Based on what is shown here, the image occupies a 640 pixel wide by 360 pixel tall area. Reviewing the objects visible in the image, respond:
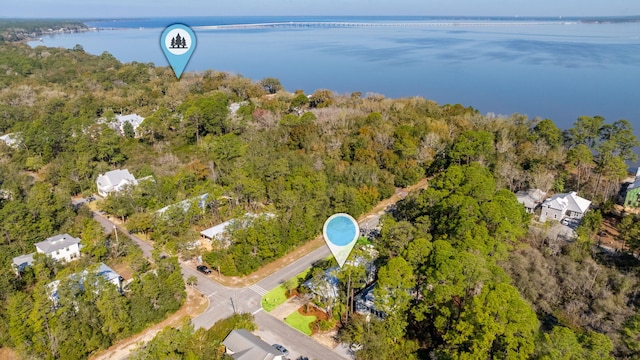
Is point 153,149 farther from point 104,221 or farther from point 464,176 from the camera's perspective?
point 464,176

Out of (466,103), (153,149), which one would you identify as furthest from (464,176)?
(466,103)

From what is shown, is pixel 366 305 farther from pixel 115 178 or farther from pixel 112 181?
pixel 115 178

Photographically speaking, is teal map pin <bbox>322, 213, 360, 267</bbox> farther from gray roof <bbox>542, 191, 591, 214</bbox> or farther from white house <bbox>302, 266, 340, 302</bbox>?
gray roof <bbox>542, 191, 591, 214</bbox>

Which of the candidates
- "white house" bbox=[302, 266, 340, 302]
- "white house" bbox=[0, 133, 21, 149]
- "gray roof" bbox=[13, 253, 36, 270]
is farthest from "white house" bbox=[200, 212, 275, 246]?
"white house" bbox=[0, 133, 21, 149]

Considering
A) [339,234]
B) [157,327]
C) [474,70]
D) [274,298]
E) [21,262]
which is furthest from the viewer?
[474,70]

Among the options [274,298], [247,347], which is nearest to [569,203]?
[274,298]

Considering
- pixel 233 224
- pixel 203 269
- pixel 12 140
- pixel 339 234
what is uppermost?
pixel 339 234

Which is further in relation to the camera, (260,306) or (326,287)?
(260,306)

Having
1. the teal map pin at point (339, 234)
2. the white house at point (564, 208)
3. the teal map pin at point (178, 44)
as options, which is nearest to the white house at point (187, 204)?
the teal map pin at point (178, 44)

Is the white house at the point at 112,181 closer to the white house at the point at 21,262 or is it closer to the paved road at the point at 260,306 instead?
the paved road at the point at 260,306
